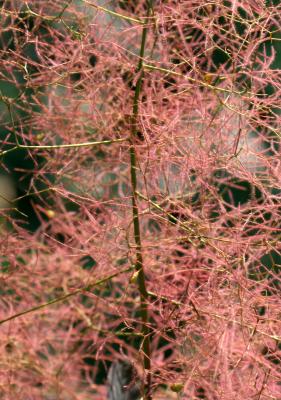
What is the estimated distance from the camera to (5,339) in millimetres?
1116

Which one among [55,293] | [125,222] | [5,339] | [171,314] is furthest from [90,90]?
[55,293]

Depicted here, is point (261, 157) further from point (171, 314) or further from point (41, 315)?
point (41, 315)

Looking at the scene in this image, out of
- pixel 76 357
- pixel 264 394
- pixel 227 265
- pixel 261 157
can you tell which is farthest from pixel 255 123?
pixel 76 357

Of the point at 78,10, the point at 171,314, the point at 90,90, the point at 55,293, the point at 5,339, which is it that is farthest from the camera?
the point at 55,293

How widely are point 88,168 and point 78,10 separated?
0.58ft

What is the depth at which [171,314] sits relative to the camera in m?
0.76

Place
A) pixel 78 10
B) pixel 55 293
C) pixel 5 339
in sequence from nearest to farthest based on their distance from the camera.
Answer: pixel 78 10 → pixel 5 339 → pixel 55 293

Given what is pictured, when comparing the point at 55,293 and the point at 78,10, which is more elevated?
the point at 78,10

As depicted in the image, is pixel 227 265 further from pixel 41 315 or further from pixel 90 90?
pixel 41 315

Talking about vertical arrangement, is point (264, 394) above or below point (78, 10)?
below

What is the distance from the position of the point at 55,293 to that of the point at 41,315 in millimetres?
104

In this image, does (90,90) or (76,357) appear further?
(76,357)

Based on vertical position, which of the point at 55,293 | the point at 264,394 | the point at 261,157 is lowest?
the point at 55,293

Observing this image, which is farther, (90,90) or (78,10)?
(78,10)
